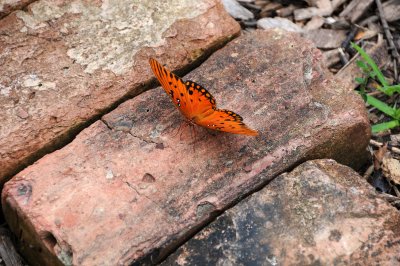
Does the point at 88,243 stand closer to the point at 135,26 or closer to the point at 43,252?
the point at 43,252

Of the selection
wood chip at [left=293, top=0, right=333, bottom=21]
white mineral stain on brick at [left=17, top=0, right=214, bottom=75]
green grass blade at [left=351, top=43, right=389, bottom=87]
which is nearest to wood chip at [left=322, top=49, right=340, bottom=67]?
green grass blade at [left=351, top=43, right=389, bottom=87]

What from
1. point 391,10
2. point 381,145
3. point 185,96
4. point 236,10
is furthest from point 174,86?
point 391,10

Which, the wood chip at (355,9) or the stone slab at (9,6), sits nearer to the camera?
the stone slab at (9,6)

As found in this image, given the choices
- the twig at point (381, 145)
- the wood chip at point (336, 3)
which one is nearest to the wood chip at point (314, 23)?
the wood chip at point (336, 3)

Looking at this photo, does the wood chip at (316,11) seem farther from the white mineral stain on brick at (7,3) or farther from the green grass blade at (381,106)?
the white mineral stain on brick at (7,3)

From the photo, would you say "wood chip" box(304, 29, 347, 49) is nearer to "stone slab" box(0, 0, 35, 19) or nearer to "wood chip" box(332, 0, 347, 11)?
"wood chip" box(332, 0, 347, 11)

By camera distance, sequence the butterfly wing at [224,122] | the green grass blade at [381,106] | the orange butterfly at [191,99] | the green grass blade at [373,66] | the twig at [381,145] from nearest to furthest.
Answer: the butterfly wing at [224,122], the orange butterfly at [191,99], the twig at [381,145], the green grass blade at [381,106], the green grass blade at [373,66]

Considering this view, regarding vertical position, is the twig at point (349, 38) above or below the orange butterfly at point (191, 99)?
below
